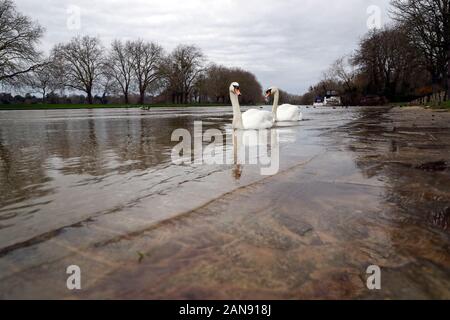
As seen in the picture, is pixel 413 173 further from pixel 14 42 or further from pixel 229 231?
pixel 14 42

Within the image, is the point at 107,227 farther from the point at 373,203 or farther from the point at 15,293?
the point at 373,203

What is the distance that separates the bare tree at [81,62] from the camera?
206ft

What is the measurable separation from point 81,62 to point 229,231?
7174cm

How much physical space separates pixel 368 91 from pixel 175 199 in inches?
2751

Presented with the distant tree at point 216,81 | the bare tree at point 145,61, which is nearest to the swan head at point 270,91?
the bare tree at point 145,61

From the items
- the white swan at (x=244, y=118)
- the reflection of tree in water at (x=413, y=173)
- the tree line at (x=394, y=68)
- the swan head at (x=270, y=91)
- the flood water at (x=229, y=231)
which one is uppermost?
the tree line at (x=394, y=68)

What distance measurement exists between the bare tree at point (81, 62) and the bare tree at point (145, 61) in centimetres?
770

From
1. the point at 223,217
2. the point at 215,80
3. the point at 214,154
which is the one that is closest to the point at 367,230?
the point at 223,217

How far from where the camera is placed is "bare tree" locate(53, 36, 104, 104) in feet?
206

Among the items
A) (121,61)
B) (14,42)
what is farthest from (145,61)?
(14,42)

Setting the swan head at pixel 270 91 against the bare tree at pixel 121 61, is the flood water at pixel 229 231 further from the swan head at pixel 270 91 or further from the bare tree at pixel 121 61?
the bare tree at pixel 121 61

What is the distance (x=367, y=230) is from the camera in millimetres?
2869

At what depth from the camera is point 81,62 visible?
213 ft

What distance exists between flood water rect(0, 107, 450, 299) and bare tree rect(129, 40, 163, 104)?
71.0 metres
